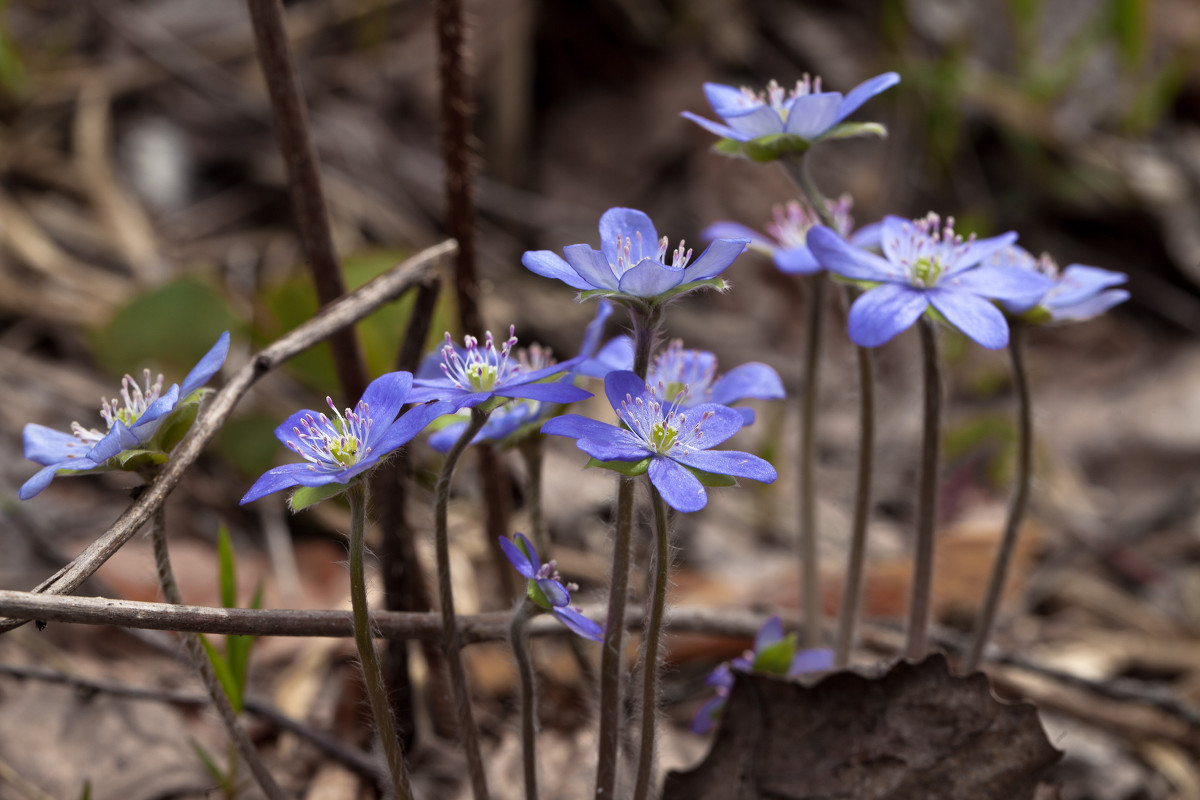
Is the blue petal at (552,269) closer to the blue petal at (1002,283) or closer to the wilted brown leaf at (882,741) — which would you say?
the blue petal at (1002,283)

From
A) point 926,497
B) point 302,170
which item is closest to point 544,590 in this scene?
point 926,497

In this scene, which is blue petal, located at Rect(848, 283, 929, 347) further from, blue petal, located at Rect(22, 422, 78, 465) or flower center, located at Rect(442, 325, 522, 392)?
blue petal, located at Rect(22, 422, 78, 465)

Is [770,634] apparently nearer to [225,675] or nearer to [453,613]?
[453,613]

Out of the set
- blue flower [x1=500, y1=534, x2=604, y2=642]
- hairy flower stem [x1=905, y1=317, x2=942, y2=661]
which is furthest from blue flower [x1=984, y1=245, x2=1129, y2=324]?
blue flower [x1=500, y1=534, x2=604, y2=642]

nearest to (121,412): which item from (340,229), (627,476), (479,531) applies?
(627,476)

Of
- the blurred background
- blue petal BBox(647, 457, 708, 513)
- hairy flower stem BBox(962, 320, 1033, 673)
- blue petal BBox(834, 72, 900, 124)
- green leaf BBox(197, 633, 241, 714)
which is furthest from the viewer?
the blurred background
